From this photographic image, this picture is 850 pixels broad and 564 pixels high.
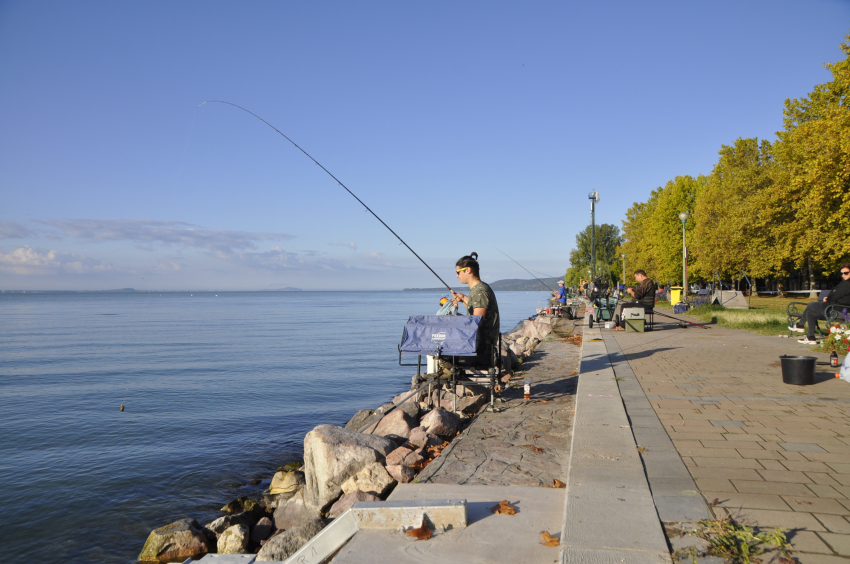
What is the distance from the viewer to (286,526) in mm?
5871

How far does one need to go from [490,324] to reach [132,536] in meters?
4.96

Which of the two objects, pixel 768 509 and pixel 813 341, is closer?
pixel 768 509

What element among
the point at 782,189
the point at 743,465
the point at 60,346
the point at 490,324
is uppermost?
the point at 782,189

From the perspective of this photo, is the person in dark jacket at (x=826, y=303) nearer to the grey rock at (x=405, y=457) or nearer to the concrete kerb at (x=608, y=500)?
the concrete kerb at (x=608, y=500)

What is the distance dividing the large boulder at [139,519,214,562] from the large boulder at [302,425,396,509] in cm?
110

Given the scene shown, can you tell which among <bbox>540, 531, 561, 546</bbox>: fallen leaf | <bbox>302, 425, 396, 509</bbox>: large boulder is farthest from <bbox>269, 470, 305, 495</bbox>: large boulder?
<bbox>540, 531, 561, 546</bbox>: fallen leaf

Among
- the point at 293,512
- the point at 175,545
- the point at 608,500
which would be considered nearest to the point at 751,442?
the point at 608,500

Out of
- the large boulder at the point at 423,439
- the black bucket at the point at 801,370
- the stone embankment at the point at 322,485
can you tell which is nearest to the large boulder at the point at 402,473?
the stone embankment at the point at 322,485

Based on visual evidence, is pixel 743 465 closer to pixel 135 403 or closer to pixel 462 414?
pixel 462 414

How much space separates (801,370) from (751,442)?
3.36 m

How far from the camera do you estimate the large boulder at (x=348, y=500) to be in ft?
16.3

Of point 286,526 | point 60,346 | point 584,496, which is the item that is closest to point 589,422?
point 584,496

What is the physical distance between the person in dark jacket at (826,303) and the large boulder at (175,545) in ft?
38.9

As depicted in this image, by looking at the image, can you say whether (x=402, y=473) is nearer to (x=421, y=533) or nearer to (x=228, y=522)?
(x=421, y=533)
